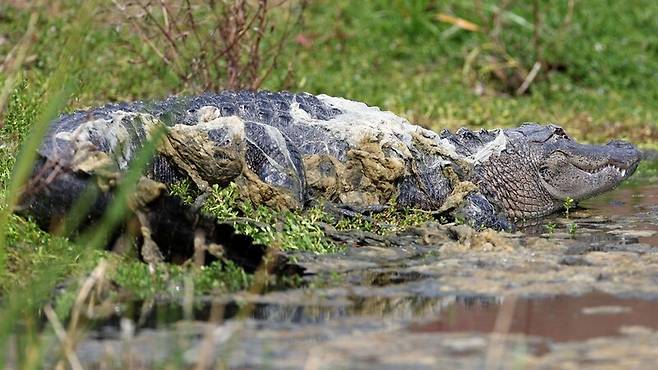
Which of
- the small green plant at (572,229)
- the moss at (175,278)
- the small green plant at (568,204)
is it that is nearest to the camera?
the moss at (175,278)

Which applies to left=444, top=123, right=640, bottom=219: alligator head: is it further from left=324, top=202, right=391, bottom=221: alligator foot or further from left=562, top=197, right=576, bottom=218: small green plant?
left=324, top=202, right=391, bottom=221: alligator foot

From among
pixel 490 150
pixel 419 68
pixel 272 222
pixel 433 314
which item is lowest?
pixel 433 314

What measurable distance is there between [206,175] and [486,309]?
7.29 feet

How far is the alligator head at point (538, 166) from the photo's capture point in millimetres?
7312

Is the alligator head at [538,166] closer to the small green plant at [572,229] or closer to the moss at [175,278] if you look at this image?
the small green plant at [572,229]

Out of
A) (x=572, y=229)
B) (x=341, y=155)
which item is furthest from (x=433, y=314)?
(x=341, y=155)

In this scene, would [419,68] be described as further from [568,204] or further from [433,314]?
[433,314]

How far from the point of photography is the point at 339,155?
6789 mm

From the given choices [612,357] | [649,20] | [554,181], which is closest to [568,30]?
[649,20]

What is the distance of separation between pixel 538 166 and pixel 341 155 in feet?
4.51

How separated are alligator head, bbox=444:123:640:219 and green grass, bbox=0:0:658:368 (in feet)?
2.54

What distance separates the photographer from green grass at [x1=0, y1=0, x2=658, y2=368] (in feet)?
28.4

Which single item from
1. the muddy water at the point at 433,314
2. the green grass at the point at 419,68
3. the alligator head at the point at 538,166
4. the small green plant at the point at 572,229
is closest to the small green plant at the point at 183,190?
the green grass at the point at 419,68

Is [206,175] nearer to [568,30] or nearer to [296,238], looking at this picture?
[296,238]
